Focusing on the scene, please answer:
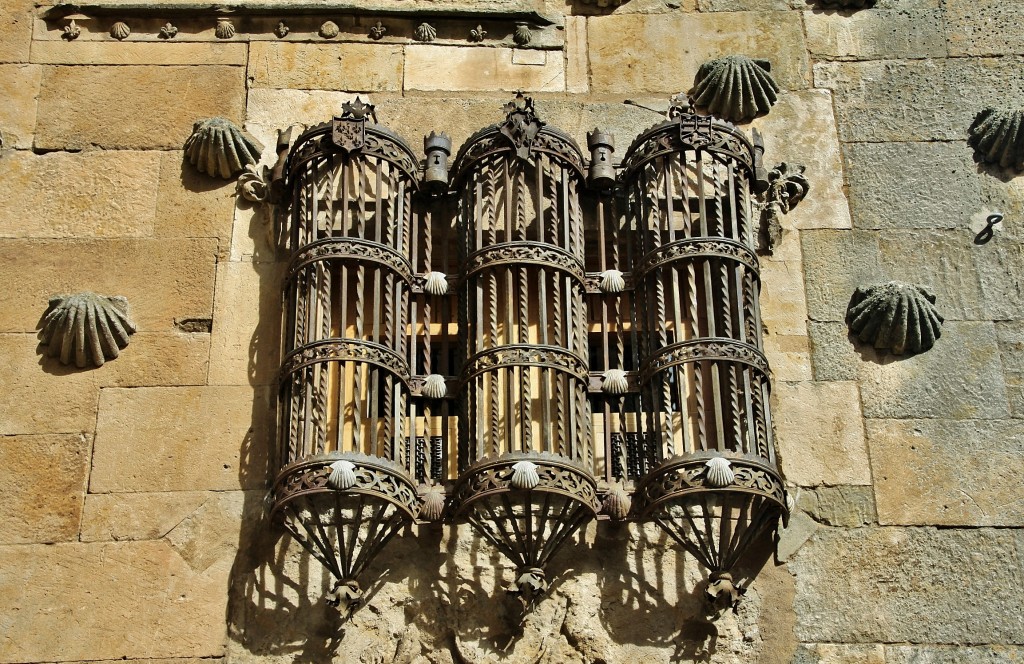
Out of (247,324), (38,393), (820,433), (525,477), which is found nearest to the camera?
(525,477)

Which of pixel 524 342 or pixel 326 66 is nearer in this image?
pixel 524 342

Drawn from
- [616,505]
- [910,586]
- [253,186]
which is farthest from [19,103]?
[910,586]

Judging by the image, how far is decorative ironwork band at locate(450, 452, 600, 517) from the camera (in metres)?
8.06

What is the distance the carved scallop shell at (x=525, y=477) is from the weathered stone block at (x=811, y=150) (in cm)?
241

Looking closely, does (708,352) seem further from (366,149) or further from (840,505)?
(366,149)

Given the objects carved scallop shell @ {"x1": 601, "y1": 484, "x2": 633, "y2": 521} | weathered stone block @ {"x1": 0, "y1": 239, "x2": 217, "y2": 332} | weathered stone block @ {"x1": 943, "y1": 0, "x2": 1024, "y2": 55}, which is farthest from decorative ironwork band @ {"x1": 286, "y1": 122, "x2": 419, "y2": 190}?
weathered stone block @ {"x1": 943, "y1": 0, "x2": 1024, "y2": 55}

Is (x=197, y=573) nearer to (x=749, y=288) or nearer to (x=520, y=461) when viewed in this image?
(x=520, y=461)

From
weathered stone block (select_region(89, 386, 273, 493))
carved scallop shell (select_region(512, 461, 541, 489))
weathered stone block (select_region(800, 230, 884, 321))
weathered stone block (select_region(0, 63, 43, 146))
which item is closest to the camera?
carved scallop shell (select_region(512, 461, 541, 489))

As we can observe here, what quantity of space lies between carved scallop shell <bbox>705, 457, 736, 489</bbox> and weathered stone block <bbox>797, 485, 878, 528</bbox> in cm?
79

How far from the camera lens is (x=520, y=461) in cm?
808

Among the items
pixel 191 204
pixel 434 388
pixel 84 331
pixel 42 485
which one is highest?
pixel 191 204

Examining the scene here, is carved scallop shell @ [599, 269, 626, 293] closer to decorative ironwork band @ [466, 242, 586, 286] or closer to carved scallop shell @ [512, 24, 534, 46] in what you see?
decorative ironwork band @ [466, 242, 586, 286]

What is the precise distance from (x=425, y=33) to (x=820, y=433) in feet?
12.1

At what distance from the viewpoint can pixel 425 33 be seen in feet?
34.0
